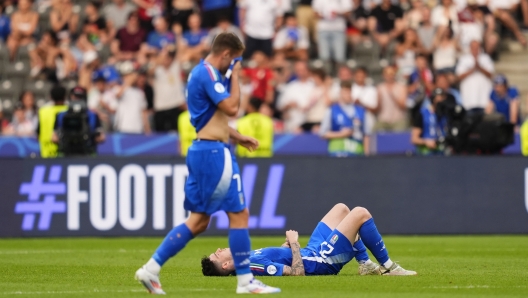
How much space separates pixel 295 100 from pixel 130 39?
4.57m

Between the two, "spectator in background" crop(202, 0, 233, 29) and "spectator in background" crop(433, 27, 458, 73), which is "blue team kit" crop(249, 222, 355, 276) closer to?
"spectator in background" crop(433, 27, 458, 73)

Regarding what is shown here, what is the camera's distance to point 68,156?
57.7 feet

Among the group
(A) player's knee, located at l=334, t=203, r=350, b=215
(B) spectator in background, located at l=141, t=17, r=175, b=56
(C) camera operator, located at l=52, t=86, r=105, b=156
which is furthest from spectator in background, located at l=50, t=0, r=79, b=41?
(A) player's knee, located at l=334, t=203, r=350, b=215

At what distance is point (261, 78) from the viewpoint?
22.0 meters

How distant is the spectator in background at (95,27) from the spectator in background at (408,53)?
6737 mm

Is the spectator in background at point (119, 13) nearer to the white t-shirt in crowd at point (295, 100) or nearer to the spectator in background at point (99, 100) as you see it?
the spectator in background at point (99, 100)

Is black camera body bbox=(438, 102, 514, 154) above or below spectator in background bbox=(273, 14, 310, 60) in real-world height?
below

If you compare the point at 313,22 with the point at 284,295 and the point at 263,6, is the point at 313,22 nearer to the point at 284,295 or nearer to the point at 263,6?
the point at 263,6

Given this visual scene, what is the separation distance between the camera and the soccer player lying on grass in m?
10.2

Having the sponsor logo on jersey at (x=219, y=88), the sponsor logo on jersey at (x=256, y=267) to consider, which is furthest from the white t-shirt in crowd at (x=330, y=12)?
the sponsor logo on jersey at (x=219, y=88)

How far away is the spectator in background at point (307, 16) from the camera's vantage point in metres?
24.4

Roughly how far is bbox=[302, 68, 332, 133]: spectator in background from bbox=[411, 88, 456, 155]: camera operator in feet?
10.7

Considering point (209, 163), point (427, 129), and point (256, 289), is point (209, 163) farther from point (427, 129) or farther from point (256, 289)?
point (427, 129)

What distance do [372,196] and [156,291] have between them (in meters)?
9.10
